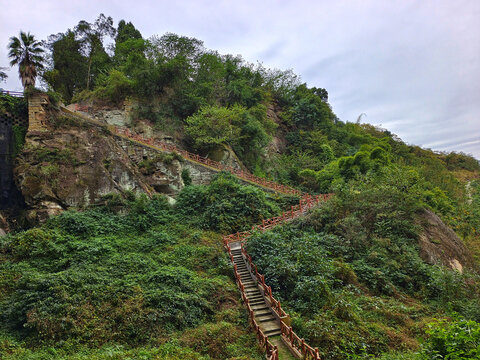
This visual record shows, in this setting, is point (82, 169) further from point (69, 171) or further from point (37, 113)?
point (37, 113)

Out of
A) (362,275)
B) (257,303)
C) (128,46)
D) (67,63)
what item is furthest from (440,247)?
(67,63)

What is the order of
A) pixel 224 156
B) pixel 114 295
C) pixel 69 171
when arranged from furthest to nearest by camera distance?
1. pixel 224 156
2. pixel 69 171
3. pixel 114 295

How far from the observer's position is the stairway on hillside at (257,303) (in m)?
9.28

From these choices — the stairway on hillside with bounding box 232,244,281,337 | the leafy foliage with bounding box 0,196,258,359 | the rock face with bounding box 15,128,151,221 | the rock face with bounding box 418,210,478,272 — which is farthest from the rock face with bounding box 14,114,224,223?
the rock face with bounding box 418,210,478,272

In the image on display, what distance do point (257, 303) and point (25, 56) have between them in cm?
2133

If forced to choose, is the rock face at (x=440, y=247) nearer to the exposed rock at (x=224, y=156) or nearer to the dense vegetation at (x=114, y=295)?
the dense vegetation at (x=114, y=295)

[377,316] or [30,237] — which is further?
[30,237]

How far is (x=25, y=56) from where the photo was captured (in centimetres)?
1867

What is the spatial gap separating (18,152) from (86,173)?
456cm

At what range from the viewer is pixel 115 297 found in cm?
950

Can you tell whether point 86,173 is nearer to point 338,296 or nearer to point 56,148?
point 56,148

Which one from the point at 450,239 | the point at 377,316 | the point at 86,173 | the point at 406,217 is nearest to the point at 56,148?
the point at 86,173

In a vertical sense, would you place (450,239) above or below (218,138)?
below

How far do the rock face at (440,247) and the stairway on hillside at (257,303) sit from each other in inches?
368
